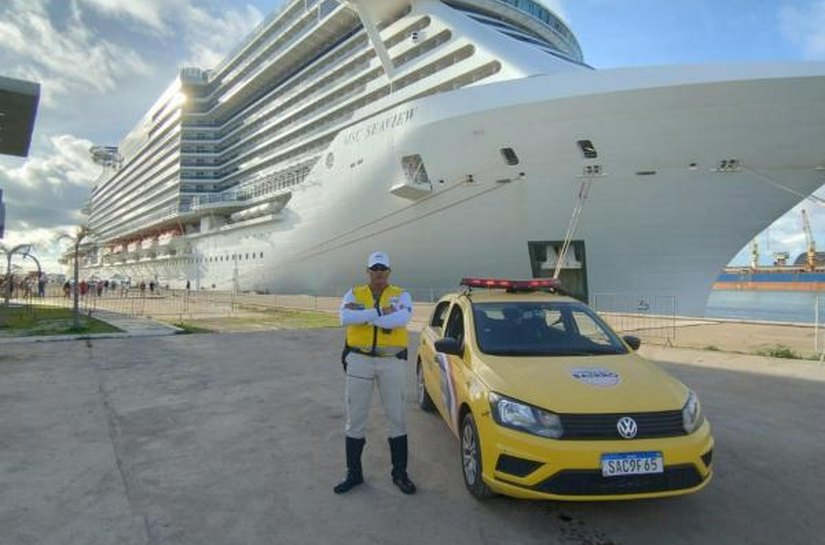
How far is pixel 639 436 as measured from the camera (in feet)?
10.5

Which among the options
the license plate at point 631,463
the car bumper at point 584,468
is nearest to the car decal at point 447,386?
the car bumper at point 584,468

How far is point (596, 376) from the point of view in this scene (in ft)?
12.0

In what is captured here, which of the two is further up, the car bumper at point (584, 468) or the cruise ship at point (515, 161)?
the cruise ship at point (515, 161)

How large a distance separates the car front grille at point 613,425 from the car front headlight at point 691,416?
68mm

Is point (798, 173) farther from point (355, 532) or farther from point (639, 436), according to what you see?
point (355, 532)

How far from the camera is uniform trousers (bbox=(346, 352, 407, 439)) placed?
3879 millimetres

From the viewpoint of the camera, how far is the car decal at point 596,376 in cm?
355

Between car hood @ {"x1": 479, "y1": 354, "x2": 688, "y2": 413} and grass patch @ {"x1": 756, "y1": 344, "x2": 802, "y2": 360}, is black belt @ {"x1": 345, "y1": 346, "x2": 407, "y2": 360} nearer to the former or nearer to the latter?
car hood @ {"x1": 479, "y1": 354, "x2": 688, "y2": 413}

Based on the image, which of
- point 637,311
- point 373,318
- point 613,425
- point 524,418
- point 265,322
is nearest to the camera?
point 613,425

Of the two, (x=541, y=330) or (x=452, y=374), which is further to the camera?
(x=541, y=330)

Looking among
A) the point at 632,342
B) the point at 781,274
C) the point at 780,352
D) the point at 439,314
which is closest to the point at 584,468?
the point at 632,342

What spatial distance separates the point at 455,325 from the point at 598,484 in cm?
211

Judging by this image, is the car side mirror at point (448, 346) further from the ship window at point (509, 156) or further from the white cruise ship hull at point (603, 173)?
the ship window at point (509, 156)

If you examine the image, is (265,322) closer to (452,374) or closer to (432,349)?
(432,349)
